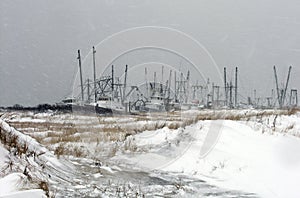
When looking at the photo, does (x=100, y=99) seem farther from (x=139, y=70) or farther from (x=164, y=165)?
(x=164, y=165)

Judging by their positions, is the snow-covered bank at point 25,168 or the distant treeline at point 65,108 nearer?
the snow-covered bank at point 25,168

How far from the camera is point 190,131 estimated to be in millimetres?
11688

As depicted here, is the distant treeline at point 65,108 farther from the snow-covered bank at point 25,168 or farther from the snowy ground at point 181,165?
the snow-covered bank at point 25,168

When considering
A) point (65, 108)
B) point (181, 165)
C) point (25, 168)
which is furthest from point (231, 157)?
point (65, 108)

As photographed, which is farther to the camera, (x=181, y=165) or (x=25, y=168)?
(x=181, y=165)

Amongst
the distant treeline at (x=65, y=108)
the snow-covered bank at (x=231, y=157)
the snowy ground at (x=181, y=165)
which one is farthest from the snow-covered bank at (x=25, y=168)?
the distant treeline at (x=65, y=108)

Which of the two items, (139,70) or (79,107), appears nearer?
(139,70)

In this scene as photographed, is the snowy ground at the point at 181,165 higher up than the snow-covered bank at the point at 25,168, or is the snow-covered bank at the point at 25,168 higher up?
the snow-covered bank at the point at 25,168

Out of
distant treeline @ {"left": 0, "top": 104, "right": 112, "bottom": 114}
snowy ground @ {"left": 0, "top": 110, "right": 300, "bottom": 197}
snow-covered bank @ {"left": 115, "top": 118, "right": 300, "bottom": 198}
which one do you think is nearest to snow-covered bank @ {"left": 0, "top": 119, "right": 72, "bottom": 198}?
snowy ground @ {"left": 0, "top": 110, "right": 300, "bottom": 197}

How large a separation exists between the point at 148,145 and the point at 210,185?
3910mm

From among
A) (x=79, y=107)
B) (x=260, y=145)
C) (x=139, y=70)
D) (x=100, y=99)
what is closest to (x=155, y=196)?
(x=260, y=145)

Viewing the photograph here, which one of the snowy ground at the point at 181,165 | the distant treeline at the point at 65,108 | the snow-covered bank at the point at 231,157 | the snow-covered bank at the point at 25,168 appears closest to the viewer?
the snow-covered bank at the point at 25,168

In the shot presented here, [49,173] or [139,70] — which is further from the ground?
[139,70]

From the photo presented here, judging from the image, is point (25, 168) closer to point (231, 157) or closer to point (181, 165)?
point (181, 165)
